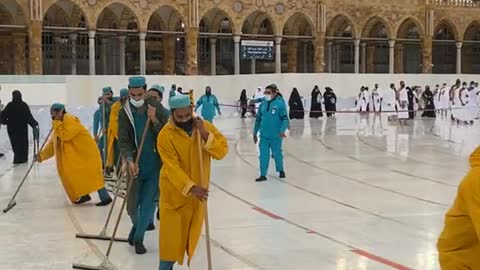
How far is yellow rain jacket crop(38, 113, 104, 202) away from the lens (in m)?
8.41

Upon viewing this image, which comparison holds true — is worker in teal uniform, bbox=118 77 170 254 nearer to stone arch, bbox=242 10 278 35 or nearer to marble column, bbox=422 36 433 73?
stone arch, bbox=242 10 278 35

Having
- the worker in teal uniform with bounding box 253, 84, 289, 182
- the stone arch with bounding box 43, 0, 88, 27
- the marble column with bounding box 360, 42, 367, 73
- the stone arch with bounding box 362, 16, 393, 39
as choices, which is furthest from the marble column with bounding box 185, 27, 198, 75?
the worker in teal uniform with bounding box 253, 84, 289, 182

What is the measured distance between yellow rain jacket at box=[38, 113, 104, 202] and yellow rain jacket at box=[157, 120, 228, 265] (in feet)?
12.6

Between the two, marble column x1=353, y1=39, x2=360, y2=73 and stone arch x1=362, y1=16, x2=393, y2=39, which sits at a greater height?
stone arch x1=362, y1=16, x2=393, y2=39

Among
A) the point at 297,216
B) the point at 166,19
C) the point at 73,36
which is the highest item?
the point at 166,19

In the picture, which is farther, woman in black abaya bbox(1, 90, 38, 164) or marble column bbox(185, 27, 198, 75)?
marble column bbox(185, 27, 198, 75)

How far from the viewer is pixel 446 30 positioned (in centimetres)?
4078

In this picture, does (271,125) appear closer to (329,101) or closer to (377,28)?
(329,101)

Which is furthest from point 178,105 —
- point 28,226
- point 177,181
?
point 28,226

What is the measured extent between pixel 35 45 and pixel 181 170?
81.4 ft

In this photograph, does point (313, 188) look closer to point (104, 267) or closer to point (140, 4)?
point (104, 267)

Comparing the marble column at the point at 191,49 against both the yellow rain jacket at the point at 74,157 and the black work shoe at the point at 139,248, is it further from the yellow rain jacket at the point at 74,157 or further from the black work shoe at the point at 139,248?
the black work shoe at the point at 139,248

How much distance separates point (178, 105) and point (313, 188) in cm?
542

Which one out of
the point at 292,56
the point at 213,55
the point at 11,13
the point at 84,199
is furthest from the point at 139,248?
the point at 292,56
